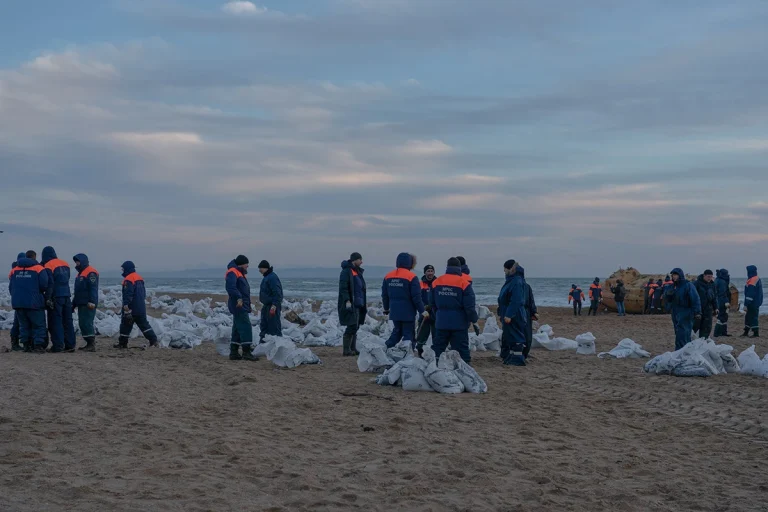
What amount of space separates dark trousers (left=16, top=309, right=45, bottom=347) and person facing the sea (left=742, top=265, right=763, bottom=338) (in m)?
13.9

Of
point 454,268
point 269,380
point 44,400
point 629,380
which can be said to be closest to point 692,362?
point 629,380

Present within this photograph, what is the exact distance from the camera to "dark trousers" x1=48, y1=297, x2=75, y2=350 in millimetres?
11961

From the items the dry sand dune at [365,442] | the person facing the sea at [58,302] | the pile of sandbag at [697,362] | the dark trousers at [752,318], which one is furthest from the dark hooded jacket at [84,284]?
the dark trousers at [752,318]

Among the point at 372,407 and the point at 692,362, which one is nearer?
the point at 372,407

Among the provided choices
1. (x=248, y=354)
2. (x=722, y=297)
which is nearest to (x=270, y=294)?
(x=248, y=354)

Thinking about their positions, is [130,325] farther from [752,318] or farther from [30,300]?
[752,318]

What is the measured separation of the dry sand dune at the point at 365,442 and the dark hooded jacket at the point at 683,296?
1735 mm

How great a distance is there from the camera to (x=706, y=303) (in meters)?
13.9

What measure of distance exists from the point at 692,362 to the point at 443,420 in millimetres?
4858

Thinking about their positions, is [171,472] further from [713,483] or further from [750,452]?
[750,452]

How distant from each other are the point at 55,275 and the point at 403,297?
588 centimetres

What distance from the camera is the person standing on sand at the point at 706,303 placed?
1334cm

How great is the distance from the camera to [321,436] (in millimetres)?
6145

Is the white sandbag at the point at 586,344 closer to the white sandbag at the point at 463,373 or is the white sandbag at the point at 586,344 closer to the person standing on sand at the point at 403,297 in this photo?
the person standing on sand at the point at 403,297
